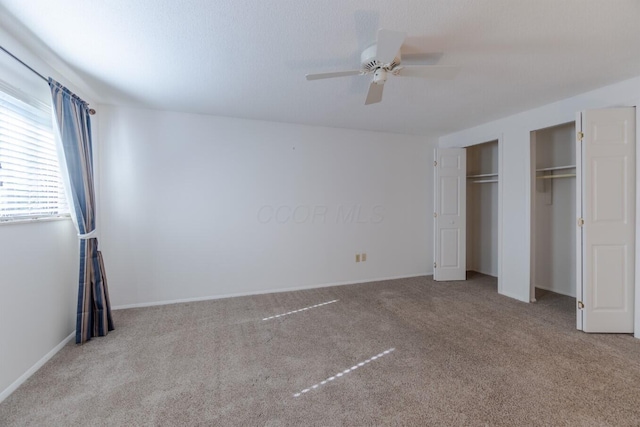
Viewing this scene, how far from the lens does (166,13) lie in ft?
5.34

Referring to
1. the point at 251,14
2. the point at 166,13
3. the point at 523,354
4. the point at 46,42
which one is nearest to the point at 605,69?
Result: the point at 523,354

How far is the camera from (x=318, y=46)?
6.50ft

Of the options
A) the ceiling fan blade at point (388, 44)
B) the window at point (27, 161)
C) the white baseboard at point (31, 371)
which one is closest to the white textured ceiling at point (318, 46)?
the ceiling fan blade at point (388, 44)

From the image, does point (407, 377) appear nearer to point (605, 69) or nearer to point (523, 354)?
point (523, 354)

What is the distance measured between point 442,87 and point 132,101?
335 centimetres

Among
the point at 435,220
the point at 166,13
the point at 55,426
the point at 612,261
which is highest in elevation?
the point at 166,13

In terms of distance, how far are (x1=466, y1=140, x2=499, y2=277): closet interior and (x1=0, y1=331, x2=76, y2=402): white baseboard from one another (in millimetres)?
5571

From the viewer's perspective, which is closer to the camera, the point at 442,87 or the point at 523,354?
the point at 523,354

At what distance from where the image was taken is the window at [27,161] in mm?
1840

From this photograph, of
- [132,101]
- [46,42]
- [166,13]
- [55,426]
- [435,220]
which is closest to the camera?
[55,426]

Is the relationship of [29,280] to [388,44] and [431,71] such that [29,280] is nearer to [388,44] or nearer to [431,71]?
[388,44]

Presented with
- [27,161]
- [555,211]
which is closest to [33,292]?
[27,161]

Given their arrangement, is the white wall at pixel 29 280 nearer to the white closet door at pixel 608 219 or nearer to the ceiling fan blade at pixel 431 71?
the ceiling fan blade at pixel 431 71

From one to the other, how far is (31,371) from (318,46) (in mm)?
3176
